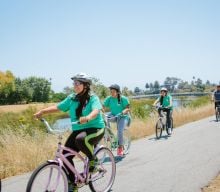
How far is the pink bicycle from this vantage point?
5.19m

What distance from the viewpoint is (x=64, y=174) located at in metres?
5.55

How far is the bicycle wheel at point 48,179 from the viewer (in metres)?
5.09

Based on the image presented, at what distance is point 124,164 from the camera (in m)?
9.55

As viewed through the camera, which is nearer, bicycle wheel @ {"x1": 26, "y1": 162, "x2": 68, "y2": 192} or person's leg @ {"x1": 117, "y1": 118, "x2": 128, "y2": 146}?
bicycle wheel @ {"x1": 26, "y1": 162, "x2": 68, "y2": 192}

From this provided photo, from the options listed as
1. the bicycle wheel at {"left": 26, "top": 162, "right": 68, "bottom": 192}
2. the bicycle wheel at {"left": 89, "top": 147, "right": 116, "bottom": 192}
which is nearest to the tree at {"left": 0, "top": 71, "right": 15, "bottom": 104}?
the bicycle wheel at {"left": 89, "top": 147, "right": 116, "bottom": 192}

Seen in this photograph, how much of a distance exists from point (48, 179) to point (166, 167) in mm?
4180

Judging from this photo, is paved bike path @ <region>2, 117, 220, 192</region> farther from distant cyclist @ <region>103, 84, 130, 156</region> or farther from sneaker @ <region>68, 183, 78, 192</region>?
sneaker @ <region>68, 183, 78, 192</region>

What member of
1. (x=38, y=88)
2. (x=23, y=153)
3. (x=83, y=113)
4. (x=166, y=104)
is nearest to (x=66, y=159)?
(x=83, y=113)

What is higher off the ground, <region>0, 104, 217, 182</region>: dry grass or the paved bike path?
<region>0, 104, 217, 182</region>: dry grass

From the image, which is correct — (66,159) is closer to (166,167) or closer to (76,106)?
(76,106)

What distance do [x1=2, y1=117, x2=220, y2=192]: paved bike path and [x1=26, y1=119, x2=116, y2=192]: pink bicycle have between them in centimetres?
45

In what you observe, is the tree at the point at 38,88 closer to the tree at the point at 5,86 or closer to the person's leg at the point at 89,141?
the tree at the point at 5,86

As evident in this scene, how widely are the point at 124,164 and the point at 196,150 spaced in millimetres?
2804

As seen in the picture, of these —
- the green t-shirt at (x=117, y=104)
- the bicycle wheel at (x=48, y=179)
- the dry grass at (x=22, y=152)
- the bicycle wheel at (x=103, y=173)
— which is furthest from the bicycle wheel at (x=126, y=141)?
the bicycle wheel at (x=48, y=179)
